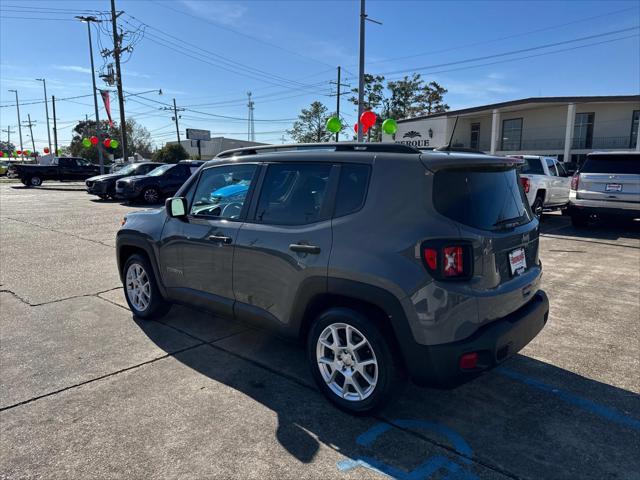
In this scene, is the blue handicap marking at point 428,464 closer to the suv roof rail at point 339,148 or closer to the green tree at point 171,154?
the suv roof rail at point 339,148

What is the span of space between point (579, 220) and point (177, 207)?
10658mm

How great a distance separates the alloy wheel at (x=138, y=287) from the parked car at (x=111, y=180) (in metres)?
14.9

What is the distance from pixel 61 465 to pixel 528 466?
8.59 feet

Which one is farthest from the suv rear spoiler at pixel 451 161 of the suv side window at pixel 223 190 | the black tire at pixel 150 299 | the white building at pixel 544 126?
the white building at pixel 544 126

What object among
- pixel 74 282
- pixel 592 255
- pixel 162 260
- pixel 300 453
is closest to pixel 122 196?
pixel 74 282

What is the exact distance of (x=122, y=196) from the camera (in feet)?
55.5

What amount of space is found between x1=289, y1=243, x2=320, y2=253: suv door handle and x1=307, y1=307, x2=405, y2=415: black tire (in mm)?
420

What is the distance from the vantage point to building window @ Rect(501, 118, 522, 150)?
37.8 metres

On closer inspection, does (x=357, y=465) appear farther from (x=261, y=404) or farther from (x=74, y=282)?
(x=74, y=282)

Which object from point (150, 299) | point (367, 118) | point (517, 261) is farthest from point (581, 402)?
point (367, 118)

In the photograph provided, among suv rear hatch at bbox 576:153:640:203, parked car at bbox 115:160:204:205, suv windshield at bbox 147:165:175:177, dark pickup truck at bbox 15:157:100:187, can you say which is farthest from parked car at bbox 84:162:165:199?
suv rear hatch at bbox 576:153:640:203

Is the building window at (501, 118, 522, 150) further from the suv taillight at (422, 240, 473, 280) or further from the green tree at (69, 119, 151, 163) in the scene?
the green tree at (69, 119, 151, 163)

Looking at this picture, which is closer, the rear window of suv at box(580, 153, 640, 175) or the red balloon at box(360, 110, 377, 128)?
the rear window of suv at box(580, 153, 640, 175)

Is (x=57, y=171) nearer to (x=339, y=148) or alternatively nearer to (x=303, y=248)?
(x=339, y=148)
